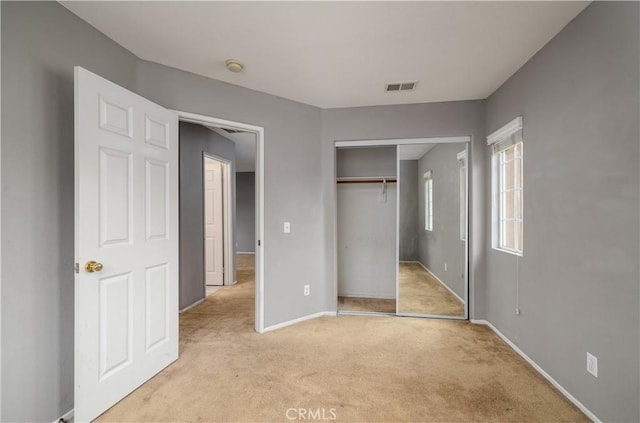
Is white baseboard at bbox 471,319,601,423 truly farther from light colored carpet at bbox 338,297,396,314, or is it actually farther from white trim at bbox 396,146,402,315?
light colored carpet at bbox 338,297,396,314

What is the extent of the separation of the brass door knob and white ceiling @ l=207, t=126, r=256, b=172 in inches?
105

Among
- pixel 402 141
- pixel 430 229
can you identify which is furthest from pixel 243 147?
pixel 430 229

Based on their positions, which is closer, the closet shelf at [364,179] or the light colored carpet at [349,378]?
the light colored carpet at [349,378]

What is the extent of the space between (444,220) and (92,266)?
3.39 m

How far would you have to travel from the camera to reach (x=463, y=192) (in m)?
3.35

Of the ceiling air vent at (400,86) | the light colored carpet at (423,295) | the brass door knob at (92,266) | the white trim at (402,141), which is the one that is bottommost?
the light colored carpet at (423,295)

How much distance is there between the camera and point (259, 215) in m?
3.00

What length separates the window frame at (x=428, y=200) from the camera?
357 centimetres

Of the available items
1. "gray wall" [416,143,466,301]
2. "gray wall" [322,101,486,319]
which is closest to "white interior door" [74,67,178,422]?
"gray wall" [322,101,486,319]

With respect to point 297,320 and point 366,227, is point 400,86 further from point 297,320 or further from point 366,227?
point 297,320

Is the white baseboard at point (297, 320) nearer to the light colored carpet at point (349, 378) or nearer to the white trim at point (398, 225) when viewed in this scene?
the light colored carpet at point (349, 378)

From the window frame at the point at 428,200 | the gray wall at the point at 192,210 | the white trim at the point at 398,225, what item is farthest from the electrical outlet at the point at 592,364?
the gray wall at the point at 192,210

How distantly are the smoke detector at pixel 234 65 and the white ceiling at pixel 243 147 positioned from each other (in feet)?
5.03

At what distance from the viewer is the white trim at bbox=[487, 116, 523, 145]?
2.48 metres
